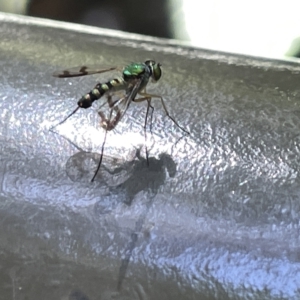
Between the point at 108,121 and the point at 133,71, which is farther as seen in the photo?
the point at 133,71

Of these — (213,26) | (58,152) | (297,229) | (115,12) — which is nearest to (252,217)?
(297,229)

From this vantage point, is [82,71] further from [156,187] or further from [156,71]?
[156,187]

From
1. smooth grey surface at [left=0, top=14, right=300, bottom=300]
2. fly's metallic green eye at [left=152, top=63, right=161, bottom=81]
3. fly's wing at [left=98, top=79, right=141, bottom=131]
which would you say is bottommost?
smooth grey surface at [left=0, top=14, right=300, bottom=300]

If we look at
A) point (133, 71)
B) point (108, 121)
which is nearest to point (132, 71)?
point (133, 71)

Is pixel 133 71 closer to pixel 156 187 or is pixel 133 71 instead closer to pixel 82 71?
pixel 82 71

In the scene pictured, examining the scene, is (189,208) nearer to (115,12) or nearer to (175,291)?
(175,291)

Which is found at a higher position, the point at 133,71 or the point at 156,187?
the point at 133,71
